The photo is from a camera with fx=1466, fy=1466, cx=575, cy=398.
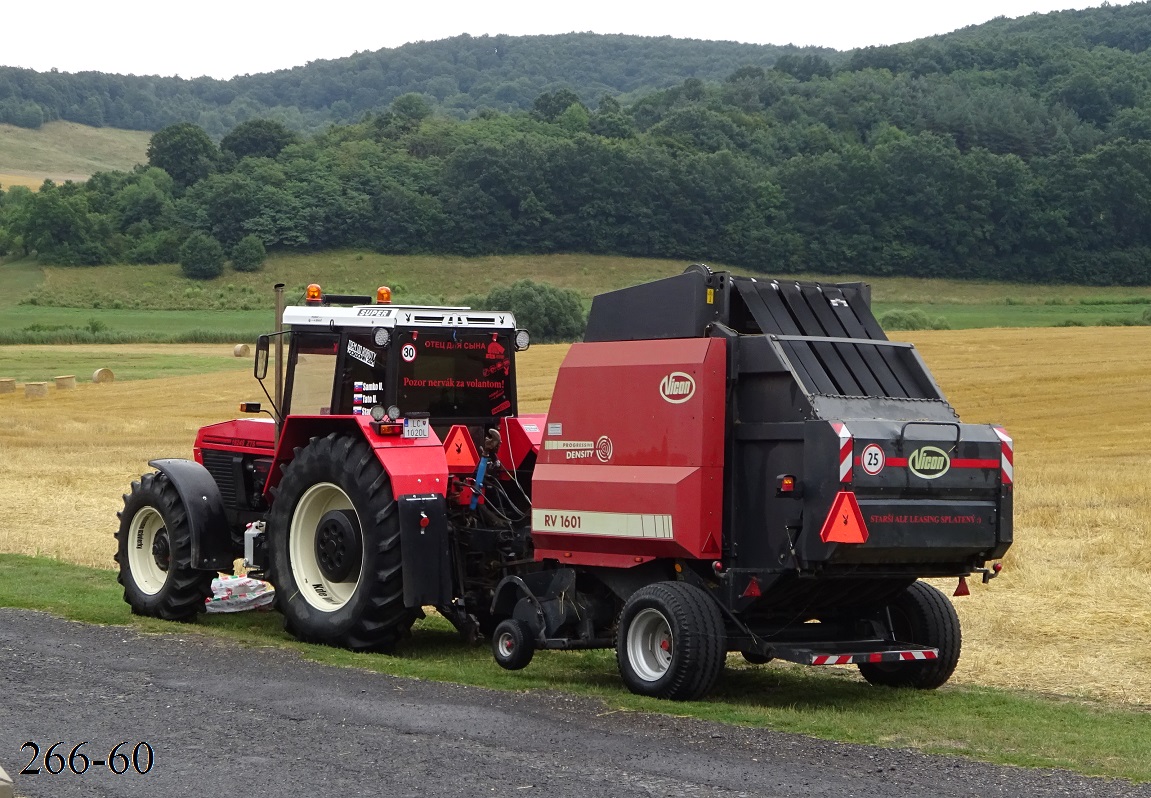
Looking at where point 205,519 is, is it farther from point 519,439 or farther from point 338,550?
point 519,439

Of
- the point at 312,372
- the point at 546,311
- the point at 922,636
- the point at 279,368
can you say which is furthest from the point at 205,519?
the point at 546,311

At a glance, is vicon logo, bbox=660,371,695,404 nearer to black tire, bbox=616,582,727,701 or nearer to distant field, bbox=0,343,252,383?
black tire, bbox=616,582,727,701

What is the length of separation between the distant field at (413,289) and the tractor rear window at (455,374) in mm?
47012

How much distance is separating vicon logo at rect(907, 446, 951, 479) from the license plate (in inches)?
149

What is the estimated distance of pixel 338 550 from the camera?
1080 centimetres

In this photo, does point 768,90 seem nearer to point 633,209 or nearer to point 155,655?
point 633,209

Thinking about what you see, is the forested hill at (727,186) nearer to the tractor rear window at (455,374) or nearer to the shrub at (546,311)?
the shrub at (546,311)

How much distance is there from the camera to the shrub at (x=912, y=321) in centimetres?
5497

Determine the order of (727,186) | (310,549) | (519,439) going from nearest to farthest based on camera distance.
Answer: (310,549) < (519,439) < (727,186)

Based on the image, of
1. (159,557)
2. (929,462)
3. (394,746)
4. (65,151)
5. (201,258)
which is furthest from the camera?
(65,151)

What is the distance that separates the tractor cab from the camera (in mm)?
11266

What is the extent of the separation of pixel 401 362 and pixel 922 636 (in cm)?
437

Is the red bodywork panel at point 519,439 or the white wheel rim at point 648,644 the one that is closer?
the white wheel rim at point 648,644

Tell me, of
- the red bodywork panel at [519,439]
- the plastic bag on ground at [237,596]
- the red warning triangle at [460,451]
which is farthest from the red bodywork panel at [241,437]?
the red bodywork panel at [519,439]
